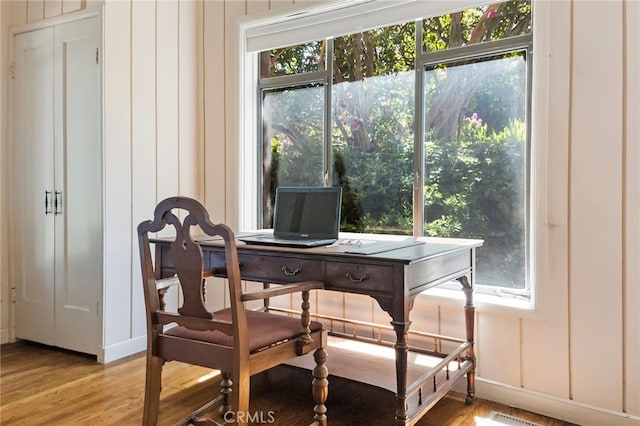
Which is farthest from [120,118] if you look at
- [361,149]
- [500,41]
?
[500,41]

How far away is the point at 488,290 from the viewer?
241 centimetres

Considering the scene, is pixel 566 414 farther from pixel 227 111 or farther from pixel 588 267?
pixel 227 111

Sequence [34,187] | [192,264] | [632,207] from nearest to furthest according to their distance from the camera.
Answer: [192,264]
[632,207]
[34,187]

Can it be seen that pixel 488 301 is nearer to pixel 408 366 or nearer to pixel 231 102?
pixel 408 366

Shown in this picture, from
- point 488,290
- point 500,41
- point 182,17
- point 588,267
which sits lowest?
point 488,290

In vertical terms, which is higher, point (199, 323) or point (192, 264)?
point (192, 264)

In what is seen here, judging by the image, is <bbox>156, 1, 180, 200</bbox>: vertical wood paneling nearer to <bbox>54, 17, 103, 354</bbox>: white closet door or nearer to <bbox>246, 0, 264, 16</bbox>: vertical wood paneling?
<bbox>54, 17, 103, 354</bbox>: white closet door

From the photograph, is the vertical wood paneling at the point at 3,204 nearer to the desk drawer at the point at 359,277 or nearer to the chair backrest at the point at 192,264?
the chair backrest at the point at 192,264

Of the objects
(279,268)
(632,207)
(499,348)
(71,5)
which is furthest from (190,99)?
(632,207)

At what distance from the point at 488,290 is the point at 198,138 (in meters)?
2.21

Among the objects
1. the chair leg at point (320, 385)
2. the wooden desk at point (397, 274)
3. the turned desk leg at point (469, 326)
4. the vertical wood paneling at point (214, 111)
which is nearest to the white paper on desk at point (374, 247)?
the wooden desk at point (397, 274)

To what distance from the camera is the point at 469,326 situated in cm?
225

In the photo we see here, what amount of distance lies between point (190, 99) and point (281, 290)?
84.6 inches

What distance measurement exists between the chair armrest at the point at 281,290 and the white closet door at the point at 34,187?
2.05 m
